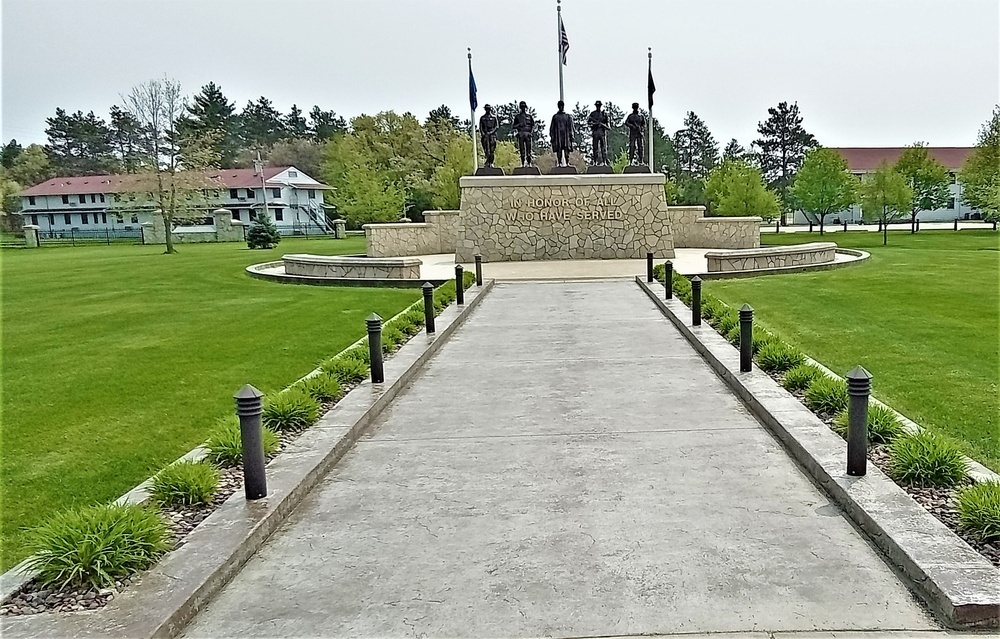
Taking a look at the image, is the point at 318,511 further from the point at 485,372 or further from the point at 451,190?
the point at 451,190

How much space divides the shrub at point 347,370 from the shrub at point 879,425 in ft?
16.3

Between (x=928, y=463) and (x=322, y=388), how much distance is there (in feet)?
17.6

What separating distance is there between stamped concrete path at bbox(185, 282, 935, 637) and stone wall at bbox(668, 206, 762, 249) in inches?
879

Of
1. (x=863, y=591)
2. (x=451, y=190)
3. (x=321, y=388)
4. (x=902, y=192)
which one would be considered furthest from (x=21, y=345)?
(x=902, y=192)

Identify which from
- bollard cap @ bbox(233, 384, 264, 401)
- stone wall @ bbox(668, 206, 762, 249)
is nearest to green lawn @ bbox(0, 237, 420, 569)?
bollard cap @ bbox(233, 384, 264, 401)

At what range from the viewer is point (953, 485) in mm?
4820

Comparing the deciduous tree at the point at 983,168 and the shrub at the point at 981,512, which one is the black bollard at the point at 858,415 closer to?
the shrub at the point at 981,512

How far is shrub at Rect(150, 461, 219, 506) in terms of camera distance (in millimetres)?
4938

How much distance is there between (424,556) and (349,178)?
42755 millimetres

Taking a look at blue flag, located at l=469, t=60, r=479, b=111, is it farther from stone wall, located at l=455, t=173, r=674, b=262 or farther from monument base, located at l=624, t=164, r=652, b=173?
monument base, located at l=624, t=164, r=652, b=173

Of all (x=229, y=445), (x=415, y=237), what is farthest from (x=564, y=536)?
(x=415, y=237)

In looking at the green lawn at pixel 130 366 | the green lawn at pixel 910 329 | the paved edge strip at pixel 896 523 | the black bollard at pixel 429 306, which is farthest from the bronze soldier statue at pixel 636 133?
the paved edge strip at pixel 896 523

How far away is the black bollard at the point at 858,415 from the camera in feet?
16.1

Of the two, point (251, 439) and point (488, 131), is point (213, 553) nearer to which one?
point (251, 439)
